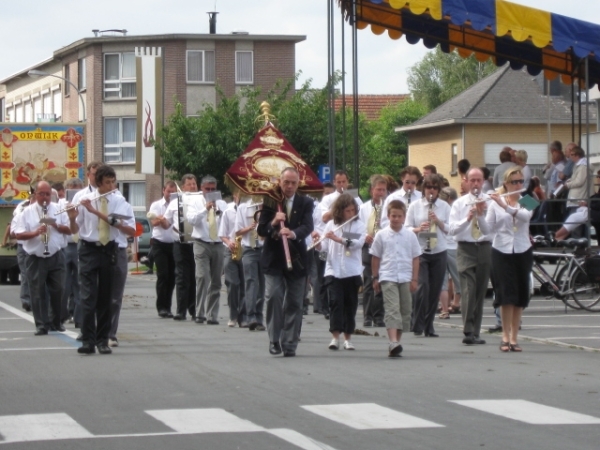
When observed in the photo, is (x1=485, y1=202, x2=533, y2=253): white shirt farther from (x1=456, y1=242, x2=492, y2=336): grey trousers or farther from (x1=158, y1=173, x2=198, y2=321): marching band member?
(x1=158, y1=173, x2=198, y2=321): marching band member

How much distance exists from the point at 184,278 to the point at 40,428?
34.0ft

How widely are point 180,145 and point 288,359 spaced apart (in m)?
38.9

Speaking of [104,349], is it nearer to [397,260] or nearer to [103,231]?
[103,231]

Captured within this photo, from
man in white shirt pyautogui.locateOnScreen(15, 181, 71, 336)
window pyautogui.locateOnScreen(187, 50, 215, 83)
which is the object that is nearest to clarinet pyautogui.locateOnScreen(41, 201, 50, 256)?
man in white shirt pyautogui.locateOnScreen(15, 181, 71, 336)

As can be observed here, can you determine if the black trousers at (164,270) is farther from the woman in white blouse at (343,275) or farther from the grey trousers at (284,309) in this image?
the grey trousers at (284,309)

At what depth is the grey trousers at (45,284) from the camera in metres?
16.8

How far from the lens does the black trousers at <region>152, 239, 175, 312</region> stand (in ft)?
65.2

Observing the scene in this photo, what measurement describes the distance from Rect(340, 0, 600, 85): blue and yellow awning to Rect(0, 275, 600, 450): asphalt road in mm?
5241

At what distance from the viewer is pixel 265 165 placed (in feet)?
53.8

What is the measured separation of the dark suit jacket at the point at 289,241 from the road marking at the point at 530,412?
12.6 feet

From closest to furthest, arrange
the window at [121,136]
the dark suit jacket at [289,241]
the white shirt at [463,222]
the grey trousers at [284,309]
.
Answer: the grey trousers at [284,309] → the dark suit jacket at [289,241] → the white shirt at [463,222] → the window at [121,136]

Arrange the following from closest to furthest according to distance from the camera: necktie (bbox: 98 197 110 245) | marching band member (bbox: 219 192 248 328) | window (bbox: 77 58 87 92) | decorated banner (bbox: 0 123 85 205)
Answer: necktie (bbox: 98 197 110 245) → marching band member (bbox: 219 192 248 328) → decorated banner (bbox: 0 123 85 205) → window (bbox: 77 58 87 92)

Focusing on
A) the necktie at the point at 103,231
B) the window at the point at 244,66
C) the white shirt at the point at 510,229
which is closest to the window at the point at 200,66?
the window at the point at 244,66

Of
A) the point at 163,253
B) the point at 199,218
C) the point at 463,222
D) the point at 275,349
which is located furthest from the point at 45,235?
the point at 463,222
